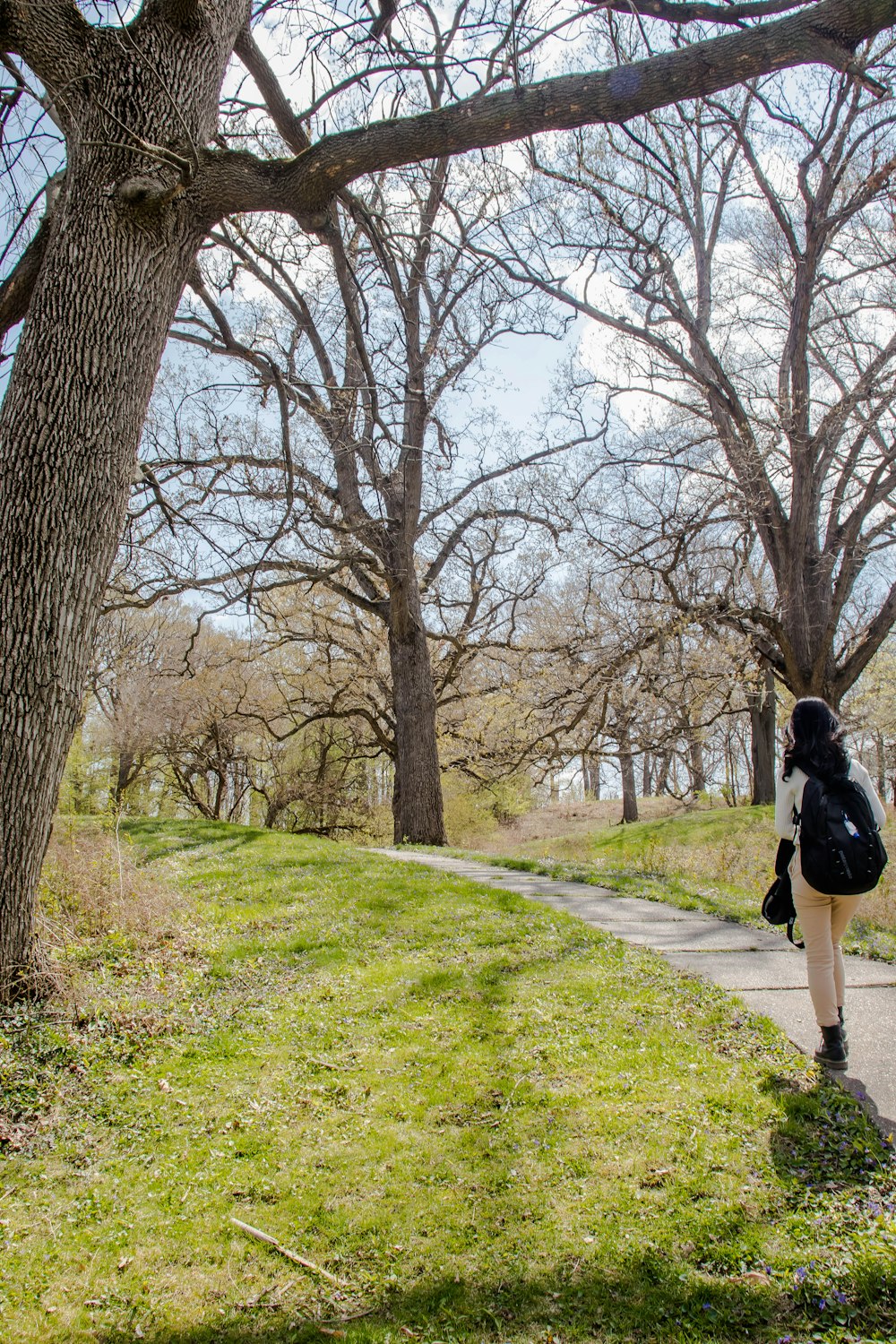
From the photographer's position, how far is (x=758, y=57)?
4.14 metres

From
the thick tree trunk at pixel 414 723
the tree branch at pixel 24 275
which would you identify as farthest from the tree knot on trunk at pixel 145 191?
the thick tree trunk at pixel 414 723

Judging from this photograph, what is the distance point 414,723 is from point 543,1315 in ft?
38.6

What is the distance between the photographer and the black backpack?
3.83m

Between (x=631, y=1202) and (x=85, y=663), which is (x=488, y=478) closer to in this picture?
(x=85, y=663)

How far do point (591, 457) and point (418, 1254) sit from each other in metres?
12.5

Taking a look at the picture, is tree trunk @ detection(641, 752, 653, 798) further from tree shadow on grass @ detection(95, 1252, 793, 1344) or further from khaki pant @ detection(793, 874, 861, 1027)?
tree shadow on grass @ detection(95, 1252, 793, 1344)

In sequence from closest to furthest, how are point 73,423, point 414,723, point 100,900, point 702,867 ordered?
point 73,423, point 100,900, point 702,867, point 414,723

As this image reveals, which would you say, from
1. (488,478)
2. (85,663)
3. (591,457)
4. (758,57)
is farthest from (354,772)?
(758,57)

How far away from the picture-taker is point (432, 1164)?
3160 mm

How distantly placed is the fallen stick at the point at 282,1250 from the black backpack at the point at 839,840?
2822mm

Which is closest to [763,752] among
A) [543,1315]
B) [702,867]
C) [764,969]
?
[702,867]

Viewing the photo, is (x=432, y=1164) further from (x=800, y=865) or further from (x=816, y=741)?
(x=816, y=741)

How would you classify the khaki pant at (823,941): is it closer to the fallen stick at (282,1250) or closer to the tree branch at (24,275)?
the fallen stick at (282,1250)

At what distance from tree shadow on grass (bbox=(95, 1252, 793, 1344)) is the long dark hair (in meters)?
2.44
